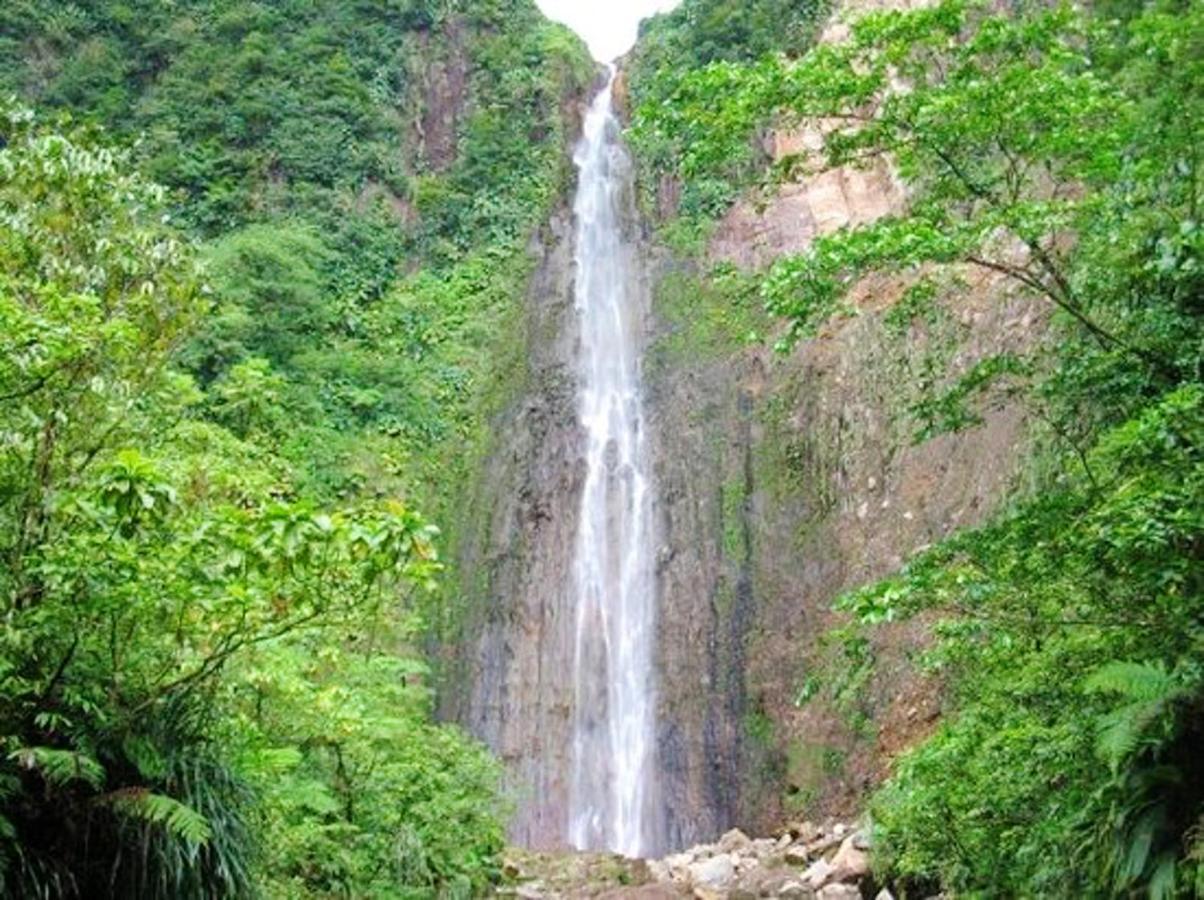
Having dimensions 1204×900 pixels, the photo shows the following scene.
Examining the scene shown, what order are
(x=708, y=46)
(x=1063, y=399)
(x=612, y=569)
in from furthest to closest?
(x=708, y=46) → (x=612, y=569) → (x=1063, y=399)

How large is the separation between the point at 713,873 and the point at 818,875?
2107mm

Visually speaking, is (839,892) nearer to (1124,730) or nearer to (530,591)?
(1124,730)

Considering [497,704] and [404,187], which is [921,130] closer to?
[497,704]

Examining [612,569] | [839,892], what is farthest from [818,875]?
[612,569]

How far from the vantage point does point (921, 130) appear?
6.81m

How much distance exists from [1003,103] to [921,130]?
0.51 metres

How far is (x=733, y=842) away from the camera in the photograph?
1580 centimetres

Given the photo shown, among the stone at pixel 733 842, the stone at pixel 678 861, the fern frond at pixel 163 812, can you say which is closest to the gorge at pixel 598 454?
the fern frond at pixel 163 812

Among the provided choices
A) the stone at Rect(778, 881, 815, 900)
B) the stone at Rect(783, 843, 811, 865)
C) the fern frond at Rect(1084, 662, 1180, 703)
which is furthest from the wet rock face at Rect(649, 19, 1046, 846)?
the fern frond at Rect(1084, 662, 1180, 703)

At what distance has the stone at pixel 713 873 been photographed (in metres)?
13.3

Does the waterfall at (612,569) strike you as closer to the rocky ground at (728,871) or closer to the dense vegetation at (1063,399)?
the rocky ground at (728,871)

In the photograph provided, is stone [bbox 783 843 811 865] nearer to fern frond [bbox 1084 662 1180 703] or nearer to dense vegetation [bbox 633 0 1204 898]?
dense vegetation [bbox 633 0 1204 898]

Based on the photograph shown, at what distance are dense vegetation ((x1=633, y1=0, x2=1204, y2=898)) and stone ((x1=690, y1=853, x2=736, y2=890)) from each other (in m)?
5.68

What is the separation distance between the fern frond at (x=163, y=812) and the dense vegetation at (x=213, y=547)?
0.02 meters
